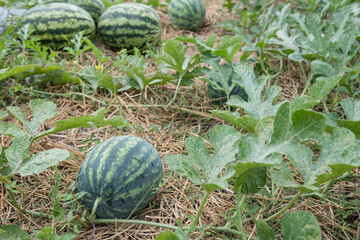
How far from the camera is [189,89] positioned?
2457mm

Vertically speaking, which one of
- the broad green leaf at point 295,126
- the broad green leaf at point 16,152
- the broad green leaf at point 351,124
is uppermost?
the broad green leaf at point 295,126

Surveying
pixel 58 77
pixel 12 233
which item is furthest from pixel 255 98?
pixel 58 77

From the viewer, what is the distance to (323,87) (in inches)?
50.4

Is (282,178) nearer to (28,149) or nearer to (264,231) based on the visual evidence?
(264,231)

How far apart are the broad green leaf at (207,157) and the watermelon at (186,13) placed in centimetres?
248

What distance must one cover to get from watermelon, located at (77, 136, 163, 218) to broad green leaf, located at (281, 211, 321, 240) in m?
0.60

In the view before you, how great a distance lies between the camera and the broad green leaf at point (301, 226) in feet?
3.45

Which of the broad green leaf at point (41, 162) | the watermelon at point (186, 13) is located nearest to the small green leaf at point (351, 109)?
the broad green leaf at point (41, 162)

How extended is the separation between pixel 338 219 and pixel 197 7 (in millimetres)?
2688

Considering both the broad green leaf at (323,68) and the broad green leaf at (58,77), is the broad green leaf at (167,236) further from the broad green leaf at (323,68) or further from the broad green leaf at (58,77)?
the broad green leaf at (58,77)

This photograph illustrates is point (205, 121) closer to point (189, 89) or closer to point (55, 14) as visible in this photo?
point (189, 89)

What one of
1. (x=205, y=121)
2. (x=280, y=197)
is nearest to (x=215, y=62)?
(x=205, y=121)

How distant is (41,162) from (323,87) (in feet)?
3.80

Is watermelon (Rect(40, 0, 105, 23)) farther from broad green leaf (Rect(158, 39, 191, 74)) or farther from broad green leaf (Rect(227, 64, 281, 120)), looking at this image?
broad green leaf (Rect(227, 64, 281, 120))
